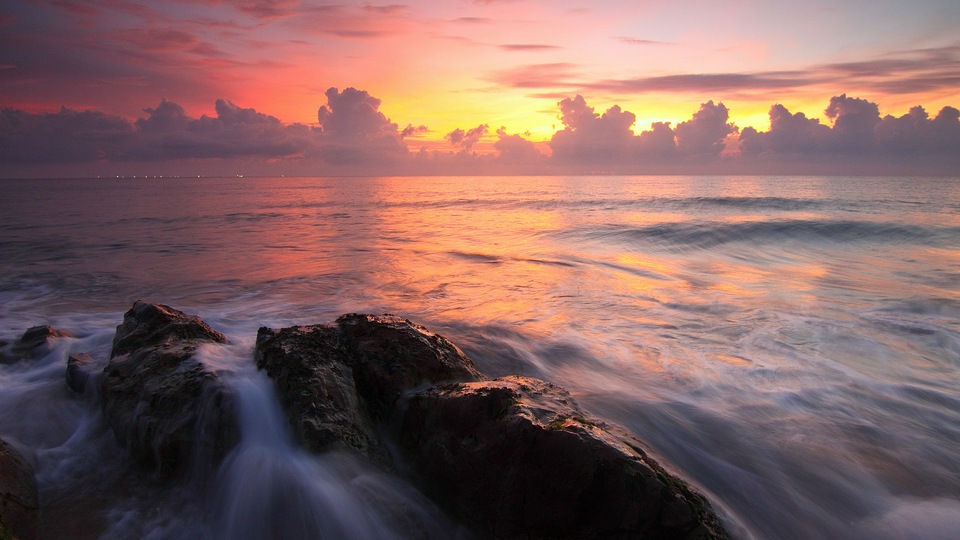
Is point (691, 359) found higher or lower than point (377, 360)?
lower

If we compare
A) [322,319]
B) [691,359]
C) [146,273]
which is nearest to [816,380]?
[691,359]

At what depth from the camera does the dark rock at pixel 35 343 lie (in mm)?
6117

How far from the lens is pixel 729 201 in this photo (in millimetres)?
38062

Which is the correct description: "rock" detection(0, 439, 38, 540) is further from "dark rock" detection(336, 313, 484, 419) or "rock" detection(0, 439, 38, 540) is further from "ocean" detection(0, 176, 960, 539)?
"dark rock" detection(336, 313, 484, 419)

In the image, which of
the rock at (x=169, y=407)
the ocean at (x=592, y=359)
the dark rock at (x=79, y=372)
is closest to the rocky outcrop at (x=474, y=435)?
the ocean at (x=592, y=359)

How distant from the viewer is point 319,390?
3.87 m

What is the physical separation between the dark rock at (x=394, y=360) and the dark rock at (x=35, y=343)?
4.42 meters

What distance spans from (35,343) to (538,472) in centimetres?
686

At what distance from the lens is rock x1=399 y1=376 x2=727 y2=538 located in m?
2.67

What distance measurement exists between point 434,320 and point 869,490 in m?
5.72

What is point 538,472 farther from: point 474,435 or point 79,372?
point 79,372

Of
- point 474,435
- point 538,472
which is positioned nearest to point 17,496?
point 474,435

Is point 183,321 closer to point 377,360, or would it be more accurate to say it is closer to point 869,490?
point 377,360

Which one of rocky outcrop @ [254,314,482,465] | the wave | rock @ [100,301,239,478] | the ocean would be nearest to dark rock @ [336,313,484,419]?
rocky outcrop @ [254,314,482,465]
